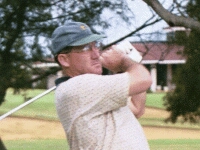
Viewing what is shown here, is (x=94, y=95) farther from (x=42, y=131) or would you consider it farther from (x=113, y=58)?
(x=42, y=131)

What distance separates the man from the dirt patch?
52.4 ft

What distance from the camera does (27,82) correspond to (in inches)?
299

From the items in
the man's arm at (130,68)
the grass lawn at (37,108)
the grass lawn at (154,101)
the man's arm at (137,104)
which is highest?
the man's arm at (130,68)

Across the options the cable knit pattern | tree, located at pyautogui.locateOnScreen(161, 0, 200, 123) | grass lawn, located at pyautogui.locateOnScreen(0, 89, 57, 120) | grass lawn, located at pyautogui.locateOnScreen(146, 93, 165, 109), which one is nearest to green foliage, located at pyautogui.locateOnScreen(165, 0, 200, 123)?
tree, located at pyautogui.locateOnScreen(161, 0, 200, 123)

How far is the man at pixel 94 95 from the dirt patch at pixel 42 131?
52.4 feet

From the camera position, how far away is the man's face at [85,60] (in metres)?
2.47

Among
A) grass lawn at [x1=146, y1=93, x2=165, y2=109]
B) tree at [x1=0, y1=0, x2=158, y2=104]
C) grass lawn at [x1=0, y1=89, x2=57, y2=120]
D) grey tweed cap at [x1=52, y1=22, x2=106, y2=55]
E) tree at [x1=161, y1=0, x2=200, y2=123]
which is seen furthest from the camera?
grass lawn at [x1=146, y1=93, x2=165, y2=109]

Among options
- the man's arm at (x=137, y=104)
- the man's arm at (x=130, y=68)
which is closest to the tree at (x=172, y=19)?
the man's arm at (x=137, y=104)

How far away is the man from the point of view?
94.0 inches

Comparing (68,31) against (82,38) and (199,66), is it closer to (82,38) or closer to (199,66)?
(82,38)

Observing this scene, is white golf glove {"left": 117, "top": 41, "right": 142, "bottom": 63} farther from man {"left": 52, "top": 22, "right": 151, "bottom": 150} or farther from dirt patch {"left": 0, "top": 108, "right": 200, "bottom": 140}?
dirt patch {"left": 0, "top": 108, "right": 200, "bottom": 140}

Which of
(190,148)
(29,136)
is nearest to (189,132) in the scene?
(29,136)

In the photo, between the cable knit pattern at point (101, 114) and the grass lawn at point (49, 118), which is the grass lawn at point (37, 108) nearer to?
the grass lawn at point (49, 118)

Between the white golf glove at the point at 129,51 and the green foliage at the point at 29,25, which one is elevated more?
the white golf glove at the point at 129,51
